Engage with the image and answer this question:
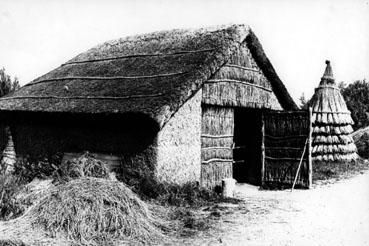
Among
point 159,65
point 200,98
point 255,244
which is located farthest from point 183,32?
point 255,244

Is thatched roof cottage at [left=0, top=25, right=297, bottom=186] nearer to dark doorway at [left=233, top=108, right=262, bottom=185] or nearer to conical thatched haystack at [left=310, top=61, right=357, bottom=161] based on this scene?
dark doorway at [left=233, top=108, right=262, bottom=185]

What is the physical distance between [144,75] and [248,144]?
168 inches

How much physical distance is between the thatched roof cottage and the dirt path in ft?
5.62

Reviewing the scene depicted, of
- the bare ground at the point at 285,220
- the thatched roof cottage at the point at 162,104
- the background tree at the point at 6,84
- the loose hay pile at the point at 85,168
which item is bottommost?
the bare ground at the point at 285,220

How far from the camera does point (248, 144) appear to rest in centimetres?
1303

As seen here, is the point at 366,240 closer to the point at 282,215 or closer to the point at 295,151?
the point at 282,215

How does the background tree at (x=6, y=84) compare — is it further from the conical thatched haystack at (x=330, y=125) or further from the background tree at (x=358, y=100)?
the background tree at (x=358, y=100)

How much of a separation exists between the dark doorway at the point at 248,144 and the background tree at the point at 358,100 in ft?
51.6

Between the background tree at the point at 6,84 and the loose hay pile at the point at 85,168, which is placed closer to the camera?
the loose hay pile at the point at 85,168

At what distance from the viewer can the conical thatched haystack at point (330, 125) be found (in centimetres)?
1742

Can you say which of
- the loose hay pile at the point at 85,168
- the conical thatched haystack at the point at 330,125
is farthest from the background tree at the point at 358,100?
the loose hay pile at the point at 85,168

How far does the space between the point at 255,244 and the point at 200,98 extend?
441 centimetres

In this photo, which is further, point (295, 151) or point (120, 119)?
point (295, 151)

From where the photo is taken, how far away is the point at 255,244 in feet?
20.6
